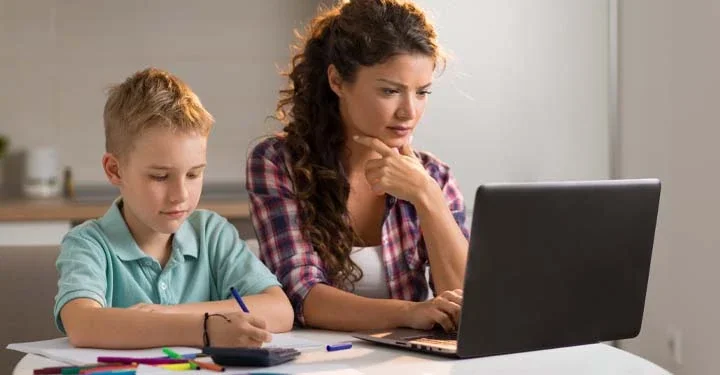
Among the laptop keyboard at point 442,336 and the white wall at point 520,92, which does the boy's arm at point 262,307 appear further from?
the white wall at point 520,92

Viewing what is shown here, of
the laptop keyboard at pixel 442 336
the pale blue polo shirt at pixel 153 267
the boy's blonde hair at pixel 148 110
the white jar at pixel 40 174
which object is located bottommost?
the laptop keyboard at pixel 442 336

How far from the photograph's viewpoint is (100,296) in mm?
1701

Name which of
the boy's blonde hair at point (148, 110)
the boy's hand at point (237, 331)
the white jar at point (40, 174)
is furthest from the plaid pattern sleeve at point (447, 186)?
the white jar at point (40, 174)

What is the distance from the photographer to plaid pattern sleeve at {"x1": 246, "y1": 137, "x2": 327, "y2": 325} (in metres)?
1.95

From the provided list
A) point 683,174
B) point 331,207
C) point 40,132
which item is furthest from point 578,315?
point 40,132

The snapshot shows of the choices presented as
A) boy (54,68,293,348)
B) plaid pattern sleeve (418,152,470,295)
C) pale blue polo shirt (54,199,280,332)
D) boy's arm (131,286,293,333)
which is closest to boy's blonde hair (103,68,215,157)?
boy (54,68,293,348)

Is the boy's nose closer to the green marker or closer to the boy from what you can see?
the boy

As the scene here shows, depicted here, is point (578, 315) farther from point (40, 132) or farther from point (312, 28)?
point (40, 132)

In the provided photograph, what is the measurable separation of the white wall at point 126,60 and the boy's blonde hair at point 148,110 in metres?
2.65

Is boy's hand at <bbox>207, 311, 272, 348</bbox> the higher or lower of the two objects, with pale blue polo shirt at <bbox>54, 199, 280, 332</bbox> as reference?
lower

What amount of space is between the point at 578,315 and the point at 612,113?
7.82ft

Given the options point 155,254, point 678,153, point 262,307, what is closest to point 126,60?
point 678,153

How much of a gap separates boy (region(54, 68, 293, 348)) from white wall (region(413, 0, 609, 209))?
193cm

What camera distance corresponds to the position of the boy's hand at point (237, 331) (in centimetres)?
156
